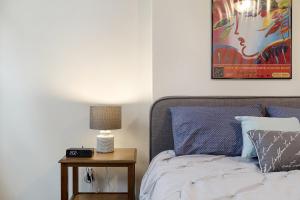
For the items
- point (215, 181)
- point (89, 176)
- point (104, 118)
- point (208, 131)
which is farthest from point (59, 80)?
point (215, 181)

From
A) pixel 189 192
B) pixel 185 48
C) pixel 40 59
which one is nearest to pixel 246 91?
pixel 185 48

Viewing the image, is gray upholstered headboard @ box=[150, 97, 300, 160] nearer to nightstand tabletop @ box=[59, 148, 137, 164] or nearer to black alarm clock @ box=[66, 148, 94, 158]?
nightstand tabletop @ box=[59, 148, 137, 164]

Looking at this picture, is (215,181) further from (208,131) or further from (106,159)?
(106,159)

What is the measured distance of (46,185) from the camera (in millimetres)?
2783

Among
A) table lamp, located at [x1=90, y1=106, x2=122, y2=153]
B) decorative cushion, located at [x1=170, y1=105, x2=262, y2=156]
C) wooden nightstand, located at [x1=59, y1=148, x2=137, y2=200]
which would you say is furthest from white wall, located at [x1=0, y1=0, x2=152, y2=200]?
decorative cushion, located at [x1=170, y1=105, x2=262, y2=156]

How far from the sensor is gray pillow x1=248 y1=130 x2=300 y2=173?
175 cm

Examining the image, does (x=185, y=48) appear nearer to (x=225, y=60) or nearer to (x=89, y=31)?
(x=225, y=60)

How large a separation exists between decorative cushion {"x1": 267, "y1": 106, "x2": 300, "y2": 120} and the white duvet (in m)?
Answer: 0.55

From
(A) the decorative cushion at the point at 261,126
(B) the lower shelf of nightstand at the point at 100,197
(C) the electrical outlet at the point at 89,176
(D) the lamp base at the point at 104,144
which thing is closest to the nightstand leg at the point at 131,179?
(B) the lower shelf of nightstand at the point at 100,197

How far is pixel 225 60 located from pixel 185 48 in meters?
0.36

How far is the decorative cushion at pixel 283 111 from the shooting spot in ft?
7.41

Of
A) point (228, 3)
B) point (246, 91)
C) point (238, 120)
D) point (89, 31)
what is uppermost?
point (228, 3)

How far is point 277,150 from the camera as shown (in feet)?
5.85

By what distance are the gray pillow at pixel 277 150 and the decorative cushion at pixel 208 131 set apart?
0.93 ft
